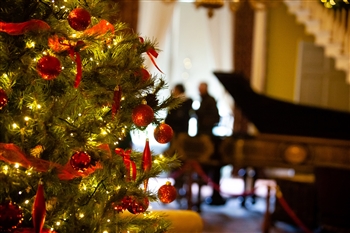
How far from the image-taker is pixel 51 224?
2170mm

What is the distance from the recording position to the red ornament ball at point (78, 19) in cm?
205

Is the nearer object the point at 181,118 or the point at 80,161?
the point at 80,161

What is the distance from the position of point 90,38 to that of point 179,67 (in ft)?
24.1

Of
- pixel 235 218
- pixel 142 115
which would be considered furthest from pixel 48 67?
pixel 235 218

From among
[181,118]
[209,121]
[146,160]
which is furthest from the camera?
[181,118]

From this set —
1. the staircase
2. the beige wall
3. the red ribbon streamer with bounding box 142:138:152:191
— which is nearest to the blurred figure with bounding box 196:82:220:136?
the staircase

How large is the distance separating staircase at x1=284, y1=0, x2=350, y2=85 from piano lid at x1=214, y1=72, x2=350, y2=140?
4.66 ft

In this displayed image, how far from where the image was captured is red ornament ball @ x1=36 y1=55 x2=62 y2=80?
1.97 meters

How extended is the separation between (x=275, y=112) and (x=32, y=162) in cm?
Answer: 435

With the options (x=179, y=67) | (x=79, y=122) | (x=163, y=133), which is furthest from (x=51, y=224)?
(x=179, y=67)

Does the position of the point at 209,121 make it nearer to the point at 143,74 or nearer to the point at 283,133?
the point at 283,133

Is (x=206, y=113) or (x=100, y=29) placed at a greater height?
(x=100, y=29)

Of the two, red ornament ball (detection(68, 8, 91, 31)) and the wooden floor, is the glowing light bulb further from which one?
the wooden floor

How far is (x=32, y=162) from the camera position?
206 centimetres
